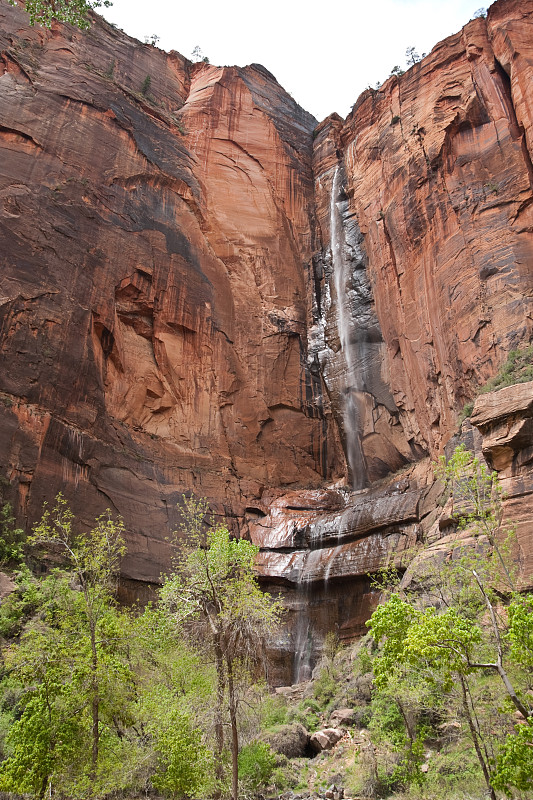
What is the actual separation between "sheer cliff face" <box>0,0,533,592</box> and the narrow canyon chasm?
0.14 m

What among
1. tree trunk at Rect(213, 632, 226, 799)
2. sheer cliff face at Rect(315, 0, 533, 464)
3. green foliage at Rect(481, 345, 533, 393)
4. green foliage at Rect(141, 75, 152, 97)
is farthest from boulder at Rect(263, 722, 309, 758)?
green foliage at Rect(141, 75, 152, 97)

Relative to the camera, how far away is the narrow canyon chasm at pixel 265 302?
2539 cm

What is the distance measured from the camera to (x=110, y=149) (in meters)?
34.8

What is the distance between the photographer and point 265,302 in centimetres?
4022

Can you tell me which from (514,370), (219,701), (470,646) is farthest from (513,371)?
(219,701)

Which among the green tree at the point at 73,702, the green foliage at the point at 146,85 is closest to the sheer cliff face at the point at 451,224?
the green foliage at the point at 146,85

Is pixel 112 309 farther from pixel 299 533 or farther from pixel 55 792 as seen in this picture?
pixel 55 792

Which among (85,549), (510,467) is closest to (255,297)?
(510,467)

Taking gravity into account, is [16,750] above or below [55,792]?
above

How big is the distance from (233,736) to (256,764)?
4.43 m

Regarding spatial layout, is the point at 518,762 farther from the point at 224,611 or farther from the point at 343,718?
the point at 343,718

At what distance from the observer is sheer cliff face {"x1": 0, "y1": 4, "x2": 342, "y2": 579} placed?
86.4ft

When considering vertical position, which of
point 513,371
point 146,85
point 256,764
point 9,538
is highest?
point 146,85

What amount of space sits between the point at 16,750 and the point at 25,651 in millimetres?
1587
